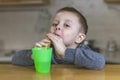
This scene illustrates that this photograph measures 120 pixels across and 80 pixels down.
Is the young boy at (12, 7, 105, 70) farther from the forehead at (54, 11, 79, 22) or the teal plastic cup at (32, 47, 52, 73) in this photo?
the teal plastic cup at (32, 47, 52, 73)

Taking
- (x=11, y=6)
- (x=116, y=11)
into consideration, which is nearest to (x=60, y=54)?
(x=116, y=11)

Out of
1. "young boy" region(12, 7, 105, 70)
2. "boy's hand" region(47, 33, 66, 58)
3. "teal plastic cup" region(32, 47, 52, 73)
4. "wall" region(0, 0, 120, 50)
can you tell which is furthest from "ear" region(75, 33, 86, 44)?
"wall" region(0, 0, 120, 50)

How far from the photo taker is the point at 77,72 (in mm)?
1073

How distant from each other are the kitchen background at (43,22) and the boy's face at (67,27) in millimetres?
1661

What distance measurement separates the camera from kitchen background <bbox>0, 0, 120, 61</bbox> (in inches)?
129

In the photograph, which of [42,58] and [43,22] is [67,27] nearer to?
[42,58]

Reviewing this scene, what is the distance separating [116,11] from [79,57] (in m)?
2.13

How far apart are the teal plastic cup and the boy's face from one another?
0.84 feet

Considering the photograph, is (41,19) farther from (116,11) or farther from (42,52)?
(42,52)

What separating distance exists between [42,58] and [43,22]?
7.84 ft

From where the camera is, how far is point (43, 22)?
3430 mm

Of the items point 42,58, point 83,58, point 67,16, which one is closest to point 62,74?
point 42,58

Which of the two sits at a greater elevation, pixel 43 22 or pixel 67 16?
pixel 67 16

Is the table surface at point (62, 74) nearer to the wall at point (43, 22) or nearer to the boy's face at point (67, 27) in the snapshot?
the boy's face at point (67, 27)
